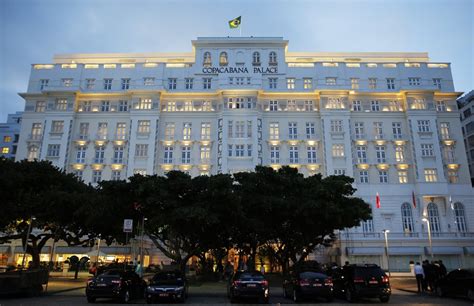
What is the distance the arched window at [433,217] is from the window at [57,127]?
186 ft

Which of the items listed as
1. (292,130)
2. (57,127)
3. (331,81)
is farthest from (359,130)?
(57,127)

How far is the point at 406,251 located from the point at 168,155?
36.3 meters

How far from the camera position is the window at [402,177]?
53.7 metres

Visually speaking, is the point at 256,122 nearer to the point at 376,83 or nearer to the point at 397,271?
the point at 376,83

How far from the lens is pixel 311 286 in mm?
19141

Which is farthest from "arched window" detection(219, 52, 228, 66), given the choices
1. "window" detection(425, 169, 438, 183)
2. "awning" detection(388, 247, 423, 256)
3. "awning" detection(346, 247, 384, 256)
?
"awning" detection(388, 247, 423, 256)

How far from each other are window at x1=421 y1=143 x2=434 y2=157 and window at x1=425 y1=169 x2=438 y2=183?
2.45m

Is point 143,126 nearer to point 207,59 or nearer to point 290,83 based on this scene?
point 207,59

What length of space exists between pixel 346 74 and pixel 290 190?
32907 millimetres

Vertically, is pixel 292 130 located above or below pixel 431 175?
above

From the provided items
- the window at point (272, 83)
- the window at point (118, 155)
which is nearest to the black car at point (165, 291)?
the window at point (118, 155)

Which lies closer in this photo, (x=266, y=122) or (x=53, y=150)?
(x=53, y=150)

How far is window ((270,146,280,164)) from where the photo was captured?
54359 millimetres

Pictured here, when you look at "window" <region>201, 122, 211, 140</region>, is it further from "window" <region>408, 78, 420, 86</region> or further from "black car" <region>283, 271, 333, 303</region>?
"black car" <region>283, 271, 333, 303</region>
